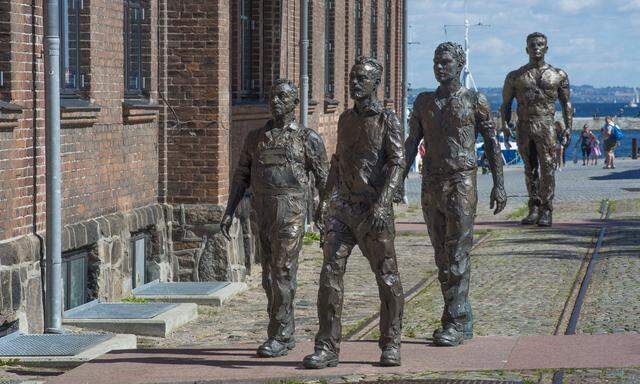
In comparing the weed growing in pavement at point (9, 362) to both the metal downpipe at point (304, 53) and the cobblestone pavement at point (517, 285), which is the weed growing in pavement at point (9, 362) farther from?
the metal downpipe at point (304, 53)

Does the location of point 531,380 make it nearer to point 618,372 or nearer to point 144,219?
point 618,372

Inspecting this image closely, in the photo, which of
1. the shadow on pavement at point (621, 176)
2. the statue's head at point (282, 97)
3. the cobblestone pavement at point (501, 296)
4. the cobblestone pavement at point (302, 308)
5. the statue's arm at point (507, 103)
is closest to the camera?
the statue's head at point (282, 97)

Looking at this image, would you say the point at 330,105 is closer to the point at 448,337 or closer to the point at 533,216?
the point at 533,216

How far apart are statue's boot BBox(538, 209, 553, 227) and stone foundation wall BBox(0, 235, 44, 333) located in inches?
422

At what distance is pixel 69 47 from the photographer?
14.2m

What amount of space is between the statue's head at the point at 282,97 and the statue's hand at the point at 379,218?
1.49 m

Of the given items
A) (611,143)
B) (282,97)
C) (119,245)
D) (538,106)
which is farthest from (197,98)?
(611,143)

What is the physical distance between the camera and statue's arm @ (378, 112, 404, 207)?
10250 mm

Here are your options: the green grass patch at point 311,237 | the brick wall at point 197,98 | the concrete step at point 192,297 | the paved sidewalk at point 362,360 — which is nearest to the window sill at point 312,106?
the green grass patch at point 311,237

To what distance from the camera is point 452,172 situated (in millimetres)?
11430

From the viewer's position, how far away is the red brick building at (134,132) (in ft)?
40.7

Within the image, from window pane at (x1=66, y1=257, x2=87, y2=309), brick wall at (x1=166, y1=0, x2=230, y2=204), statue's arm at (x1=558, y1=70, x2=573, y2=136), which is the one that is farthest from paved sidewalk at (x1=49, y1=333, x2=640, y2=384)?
statue's arm at (x1=558, y1=70, x2=573, y2=136)

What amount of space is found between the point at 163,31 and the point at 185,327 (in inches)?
166

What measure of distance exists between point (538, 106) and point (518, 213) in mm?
4578
